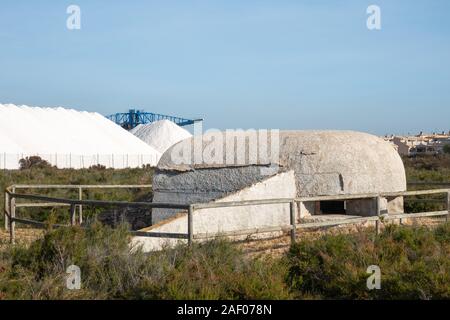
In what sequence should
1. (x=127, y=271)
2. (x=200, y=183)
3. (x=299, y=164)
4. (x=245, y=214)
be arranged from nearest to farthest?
(x=127, y=271) → (x=245, y=214) → (x=299, y=164) → (x=200, y=183)

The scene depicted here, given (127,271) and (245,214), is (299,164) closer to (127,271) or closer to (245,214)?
(245,214)

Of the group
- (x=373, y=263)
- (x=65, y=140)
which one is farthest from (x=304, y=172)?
(x=65, y=140)

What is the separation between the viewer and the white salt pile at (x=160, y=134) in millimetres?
75412

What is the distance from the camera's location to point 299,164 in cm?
1174

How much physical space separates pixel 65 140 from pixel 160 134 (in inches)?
811

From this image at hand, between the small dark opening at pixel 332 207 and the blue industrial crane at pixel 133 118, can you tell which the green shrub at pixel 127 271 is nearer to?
the small dark opening at pixel 332 207

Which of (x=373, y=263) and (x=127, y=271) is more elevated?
(x=127, y=271)

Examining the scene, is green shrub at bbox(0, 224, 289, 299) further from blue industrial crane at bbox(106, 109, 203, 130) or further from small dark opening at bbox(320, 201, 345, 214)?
blue industrial crane at bbox(106, 109, 203, 130)

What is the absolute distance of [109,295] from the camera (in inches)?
246

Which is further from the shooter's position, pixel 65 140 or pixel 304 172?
pixel 65 140

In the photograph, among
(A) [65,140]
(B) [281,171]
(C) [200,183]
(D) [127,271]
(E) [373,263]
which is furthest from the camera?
(A) [65,140]

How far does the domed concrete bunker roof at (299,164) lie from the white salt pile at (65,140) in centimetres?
3749
